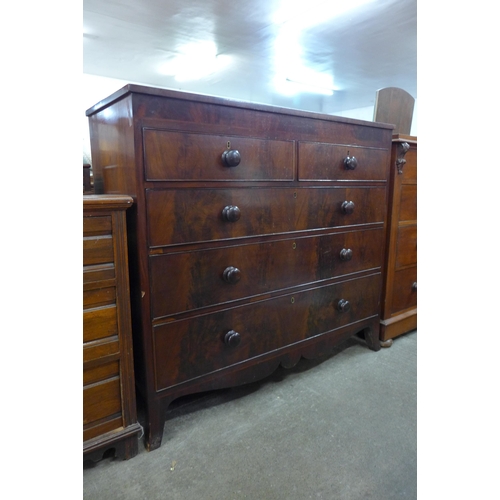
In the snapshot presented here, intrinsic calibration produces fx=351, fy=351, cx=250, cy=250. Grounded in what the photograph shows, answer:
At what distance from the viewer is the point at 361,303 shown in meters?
1.79

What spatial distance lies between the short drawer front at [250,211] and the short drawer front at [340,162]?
61mm

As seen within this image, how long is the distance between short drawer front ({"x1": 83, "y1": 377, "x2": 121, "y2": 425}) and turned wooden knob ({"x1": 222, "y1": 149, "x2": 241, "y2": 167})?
2.61 feet

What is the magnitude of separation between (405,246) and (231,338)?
117 centimetres

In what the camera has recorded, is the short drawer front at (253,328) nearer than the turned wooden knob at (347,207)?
Yes

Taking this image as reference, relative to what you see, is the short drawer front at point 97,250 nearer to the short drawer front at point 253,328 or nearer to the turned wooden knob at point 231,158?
the short drawer front at point 253,328

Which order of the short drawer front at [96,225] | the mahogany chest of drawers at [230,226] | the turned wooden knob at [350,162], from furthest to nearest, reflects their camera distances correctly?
the turned wooden knob at [350,162] → the mahogany chest of drawers at [230,226] → the short drawer front at [96,225]

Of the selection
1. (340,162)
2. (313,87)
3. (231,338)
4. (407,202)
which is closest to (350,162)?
(340,162)

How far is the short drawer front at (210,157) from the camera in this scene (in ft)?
3.56

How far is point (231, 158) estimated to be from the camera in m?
1.20

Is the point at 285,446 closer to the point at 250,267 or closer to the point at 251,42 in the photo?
the point at 250,267

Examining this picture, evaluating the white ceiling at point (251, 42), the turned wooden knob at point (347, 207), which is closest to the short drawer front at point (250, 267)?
the turned wooden knob at point (347, 207)
